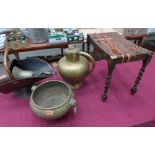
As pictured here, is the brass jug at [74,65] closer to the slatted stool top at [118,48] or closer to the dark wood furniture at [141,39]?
the slatted stool top at [118,48]

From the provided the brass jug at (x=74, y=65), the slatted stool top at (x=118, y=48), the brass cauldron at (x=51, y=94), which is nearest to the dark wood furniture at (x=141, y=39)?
the slatted stool top at (x=118, y=48)

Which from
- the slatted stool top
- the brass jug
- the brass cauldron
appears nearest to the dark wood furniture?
the slatted stool top

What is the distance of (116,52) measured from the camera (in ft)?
2.34

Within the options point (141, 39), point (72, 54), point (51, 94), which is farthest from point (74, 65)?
point (141, 39)

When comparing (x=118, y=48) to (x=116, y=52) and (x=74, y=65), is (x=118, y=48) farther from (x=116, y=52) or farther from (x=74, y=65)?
Result: (x=74, y=65)

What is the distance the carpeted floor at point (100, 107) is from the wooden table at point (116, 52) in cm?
5

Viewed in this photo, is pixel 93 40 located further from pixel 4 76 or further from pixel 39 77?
pixel 4 76

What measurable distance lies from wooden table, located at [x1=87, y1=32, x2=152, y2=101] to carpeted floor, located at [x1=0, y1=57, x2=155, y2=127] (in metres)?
0.05

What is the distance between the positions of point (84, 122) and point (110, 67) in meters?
0.25

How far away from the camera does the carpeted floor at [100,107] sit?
674mm

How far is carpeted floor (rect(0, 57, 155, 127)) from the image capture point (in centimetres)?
67
